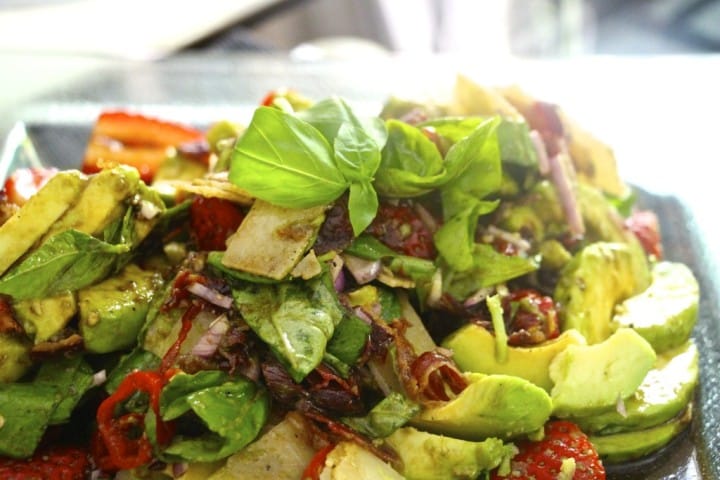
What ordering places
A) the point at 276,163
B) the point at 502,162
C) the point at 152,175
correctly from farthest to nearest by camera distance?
the point at 152,175
the point at 502,162
the point at 276,163

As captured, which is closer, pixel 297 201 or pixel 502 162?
pixel 297 201

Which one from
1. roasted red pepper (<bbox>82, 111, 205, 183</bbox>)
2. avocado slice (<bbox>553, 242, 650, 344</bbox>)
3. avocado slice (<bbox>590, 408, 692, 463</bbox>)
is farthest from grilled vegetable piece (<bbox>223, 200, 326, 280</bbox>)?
roasted red pepper (<bbox>82, 111, 205, 183</bbox>)

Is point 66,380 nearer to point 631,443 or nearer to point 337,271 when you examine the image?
point 337,271

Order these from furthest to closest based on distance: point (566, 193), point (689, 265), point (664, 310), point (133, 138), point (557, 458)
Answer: point (133, 138) → point (689, 265) → point (566, 193) → point (664, 310) → point (557, 458)

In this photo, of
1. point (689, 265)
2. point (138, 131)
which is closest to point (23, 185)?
point (138, 131)

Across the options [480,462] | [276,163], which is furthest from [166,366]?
[480,462]

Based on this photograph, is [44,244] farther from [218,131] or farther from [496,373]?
[496,373]

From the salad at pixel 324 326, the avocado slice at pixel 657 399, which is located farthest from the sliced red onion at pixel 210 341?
the avocado slice at pixel 657 399

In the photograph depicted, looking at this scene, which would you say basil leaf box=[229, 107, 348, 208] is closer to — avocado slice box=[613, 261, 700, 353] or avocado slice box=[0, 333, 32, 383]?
avocado slice box=[0, 333, 32, 383]
